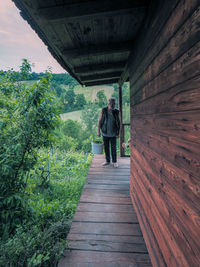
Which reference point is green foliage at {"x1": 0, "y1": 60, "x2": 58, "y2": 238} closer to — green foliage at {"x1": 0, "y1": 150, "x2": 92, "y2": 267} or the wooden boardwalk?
green foliage at {"x1": 0, "y1": 150, "x2": 92, "y2": 267}

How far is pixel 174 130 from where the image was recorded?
91cm

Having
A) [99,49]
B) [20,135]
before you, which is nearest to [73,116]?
[20,135]

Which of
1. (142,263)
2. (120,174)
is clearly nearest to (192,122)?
(142,263)

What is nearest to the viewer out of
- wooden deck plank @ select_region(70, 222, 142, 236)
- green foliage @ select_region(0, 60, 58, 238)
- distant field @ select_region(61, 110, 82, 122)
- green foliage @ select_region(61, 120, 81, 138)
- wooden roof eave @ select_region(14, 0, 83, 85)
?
wooden roof eave @ select_region(14, 0, 83, 85)

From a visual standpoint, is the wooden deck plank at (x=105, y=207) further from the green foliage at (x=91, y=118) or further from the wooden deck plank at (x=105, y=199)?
the green foliage at (x=91, y=118)

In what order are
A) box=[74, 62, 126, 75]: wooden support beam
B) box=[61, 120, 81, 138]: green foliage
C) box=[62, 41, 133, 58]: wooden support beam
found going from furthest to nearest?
1. box=[61, 120, 81, 138]: green foliage
2. box=[74, 62, 126, 75]: wooden support beam
3. box=[62, 41, 133, 58]: wooden support beam

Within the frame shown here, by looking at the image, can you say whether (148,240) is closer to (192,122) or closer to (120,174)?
(192,122)

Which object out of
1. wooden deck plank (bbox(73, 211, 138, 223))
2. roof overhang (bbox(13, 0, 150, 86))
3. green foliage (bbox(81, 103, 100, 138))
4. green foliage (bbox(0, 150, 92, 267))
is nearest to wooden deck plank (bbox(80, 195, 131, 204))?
wooden deck plank (bbox(73, 211, 138, 223))

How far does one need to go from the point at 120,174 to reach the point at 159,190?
2.38 meters

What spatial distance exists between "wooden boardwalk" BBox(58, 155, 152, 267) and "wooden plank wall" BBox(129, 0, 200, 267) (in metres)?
0.32

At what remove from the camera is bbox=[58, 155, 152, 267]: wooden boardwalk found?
59.3 inches

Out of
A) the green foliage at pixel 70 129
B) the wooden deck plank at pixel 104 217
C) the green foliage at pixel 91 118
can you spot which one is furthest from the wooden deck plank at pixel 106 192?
the green foliage at pixel 91 118

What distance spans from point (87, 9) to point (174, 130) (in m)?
1.22

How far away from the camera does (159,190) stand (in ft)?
3.90
